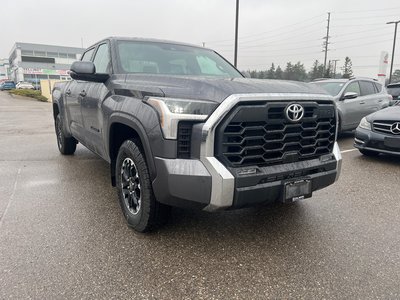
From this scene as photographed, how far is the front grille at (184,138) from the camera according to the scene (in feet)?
7.89

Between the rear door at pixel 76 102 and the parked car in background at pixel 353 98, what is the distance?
5.32 meters

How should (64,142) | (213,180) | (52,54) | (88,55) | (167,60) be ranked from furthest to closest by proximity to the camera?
(52,54)
(64,142)
(88,55)
(167,60)
(213,180)

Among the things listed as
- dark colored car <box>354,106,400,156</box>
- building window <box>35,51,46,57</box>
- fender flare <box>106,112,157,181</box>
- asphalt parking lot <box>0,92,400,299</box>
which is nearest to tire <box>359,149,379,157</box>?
dark colored car <box>354,106,400,156</box>

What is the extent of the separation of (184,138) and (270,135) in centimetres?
68

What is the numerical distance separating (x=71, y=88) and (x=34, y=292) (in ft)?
11.4

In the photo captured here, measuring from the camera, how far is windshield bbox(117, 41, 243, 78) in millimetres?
3617

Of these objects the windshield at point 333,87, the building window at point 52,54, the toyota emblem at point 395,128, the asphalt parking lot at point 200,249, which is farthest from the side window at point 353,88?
the building window at point 52,54

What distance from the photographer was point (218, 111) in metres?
2.35

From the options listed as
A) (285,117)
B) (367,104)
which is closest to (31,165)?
(285,117)

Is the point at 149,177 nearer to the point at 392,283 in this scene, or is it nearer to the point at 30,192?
the point at 392,283

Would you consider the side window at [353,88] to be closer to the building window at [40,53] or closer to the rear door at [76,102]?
the rear door at [76,102]

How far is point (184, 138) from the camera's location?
2.41m

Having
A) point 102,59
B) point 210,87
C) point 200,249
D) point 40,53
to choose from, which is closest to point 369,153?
point 200,249

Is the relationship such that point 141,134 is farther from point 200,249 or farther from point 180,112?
point 200,249
